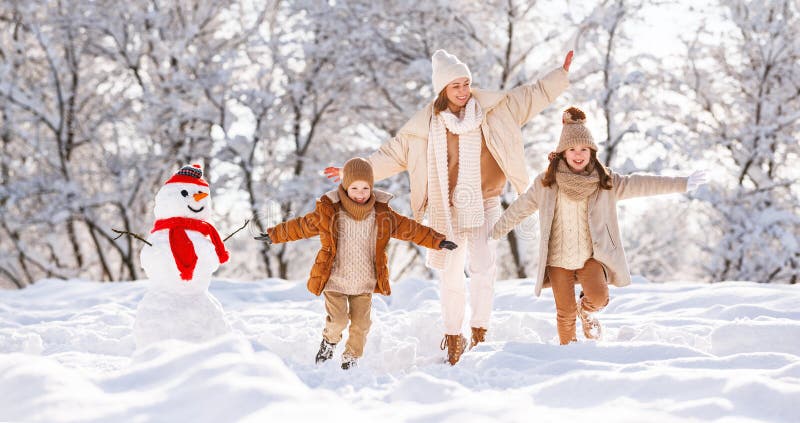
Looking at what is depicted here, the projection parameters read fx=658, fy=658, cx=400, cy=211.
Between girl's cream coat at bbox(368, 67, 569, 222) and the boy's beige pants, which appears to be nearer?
the boy's beige pants

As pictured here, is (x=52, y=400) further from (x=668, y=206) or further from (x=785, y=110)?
(x=668, y=206)

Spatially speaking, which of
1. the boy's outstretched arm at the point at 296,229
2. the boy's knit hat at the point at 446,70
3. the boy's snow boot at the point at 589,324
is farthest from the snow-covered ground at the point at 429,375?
the boy's knit hat at the point at 446,70

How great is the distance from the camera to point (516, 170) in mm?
3793

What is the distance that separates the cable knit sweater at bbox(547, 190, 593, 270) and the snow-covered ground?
625 mm

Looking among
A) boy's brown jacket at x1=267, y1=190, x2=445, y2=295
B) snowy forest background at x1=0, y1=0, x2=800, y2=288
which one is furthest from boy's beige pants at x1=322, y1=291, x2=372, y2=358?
snowy forest background at x1=0, y1=0, x2=800, y2=288

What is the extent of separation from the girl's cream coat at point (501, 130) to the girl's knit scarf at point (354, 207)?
0.44 m

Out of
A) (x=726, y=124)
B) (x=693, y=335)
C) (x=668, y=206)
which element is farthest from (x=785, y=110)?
(x=693, y=335)

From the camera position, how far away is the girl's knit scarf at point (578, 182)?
139 inches

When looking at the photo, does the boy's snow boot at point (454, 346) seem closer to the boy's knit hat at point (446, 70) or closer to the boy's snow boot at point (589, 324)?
the boy's snow boot at point (589, 324)

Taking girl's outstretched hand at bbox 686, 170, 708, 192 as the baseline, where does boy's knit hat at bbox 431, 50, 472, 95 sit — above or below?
above

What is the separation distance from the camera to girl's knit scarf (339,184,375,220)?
338cm

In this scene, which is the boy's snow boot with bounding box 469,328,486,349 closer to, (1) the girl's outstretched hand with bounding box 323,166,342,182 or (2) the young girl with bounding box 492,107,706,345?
(2) the young girl with bounding box 492,107,706,345

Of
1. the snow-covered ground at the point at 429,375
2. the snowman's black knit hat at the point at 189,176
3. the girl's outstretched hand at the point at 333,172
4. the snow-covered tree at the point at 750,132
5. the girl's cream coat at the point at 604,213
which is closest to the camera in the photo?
the snow-covered ground at the point at 429,375

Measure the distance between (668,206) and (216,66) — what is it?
8679mm
